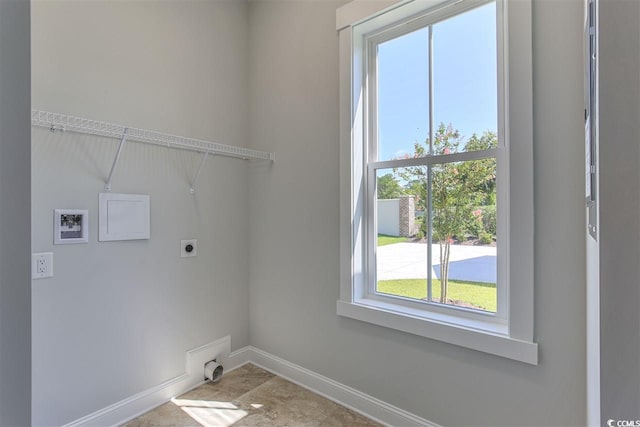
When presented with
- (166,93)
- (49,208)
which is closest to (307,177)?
(166,93)

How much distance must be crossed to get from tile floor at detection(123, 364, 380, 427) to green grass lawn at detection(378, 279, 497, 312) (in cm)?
75

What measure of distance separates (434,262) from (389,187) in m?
0.51

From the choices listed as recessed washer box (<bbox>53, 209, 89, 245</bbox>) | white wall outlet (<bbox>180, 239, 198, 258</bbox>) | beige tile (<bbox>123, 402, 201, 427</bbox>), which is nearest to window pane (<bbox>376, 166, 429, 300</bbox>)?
white wall outlet (<bbox>180, 239, 198, 258</bbox>)

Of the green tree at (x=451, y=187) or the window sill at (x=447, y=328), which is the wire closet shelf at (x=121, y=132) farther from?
the window sill at (x=447, y=328)

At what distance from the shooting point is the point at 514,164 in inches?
52.7

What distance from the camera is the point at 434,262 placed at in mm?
1694

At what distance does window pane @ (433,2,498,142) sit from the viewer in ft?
4.99

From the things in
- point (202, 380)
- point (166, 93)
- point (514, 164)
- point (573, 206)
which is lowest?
point (202, 380)

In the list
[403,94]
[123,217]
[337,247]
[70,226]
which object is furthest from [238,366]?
[403,94]

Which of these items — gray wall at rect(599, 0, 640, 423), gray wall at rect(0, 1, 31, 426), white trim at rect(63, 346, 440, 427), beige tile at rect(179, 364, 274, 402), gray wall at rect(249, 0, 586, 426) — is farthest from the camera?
beige tile at rect(179, 364, 274, 402)

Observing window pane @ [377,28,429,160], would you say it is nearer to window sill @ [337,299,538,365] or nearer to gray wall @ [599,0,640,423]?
window sill @ [337,299,538,365]

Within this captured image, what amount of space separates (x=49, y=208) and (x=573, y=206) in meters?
2.35

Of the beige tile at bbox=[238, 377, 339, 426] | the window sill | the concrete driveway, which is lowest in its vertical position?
the beige tile at bbox=[238, 377, 339, 426]

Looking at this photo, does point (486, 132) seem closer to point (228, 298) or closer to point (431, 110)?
point (431, 110)
